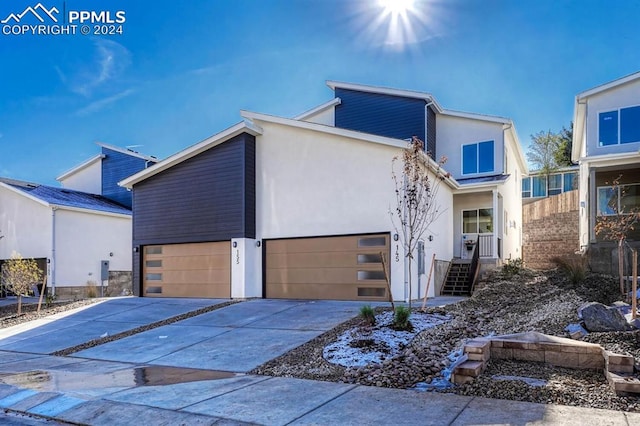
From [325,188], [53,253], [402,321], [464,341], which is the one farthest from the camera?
[53,253]

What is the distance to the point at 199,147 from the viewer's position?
1652 centimetres

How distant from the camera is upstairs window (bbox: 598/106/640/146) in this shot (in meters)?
15.8

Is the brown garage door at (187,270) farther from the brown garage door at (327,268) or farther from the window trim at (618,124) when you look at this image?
the window trim at (618,124)

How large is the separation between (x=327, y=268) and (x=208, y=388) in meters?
8.55

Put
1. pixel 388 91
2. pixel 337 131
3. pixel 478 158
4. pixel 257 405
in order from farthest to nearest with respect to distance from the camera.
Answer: pixel 388 91 → pixel 478 158 → pixel 337 131 → pixel 257 405

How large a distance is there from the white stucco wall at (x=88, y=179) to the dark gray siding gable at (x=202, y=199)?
10.9 meters

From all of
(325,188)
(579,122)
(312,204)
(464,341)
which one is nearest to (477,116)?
(579,122)

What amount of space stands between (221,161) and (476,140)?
10.3 m

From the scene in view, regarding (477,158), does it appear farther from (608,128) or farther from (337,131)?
(337,131)

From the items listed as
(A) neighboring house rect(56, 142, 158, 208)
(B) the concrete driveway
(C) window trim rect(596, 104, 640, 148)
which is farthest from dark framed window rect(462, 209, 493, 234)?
(A) neighboring house rect(56, 142, 158, 208)

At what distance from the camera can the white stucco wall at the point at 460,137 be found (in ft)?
60.5

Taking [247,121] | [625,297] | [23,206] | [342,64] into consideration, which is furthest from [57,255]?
[625,297]

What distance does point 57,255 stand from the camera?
67.2ft

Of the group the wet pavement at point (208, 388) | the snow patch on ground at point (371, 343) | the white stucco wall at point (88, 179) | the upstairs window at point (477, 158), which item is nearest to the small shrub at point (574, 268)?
the upstairs window at point (477, 158)
